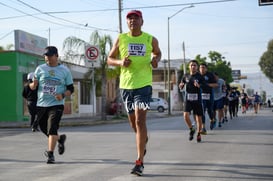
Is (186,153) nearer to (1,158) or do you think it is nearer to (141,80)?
(141,80)

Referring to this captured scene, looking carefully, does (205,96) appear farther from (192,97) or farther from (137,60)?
(137,60)

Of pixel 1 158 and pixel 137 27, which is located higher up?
pixel 137 27

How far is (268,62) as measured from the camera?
268 feet

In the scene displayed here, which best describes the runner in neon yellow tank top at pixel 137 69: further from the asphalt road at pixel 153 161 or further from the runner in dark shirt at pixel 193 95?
the runner in dark shirt at pixel 193 95

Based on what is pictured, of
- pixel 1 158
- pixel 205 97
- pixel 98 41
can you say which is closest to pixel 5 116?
pixel 98 41

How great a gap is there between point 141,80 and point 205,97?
24.0 ft

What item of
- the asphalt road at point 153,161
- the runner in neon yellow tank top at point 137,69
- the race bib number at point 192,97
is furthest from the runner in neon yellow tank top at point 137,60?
the race bib number at point 192,97

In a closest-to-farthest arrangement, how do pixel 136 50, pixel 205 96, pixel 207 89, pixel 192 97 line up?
pixel 136 50 < pixel 192 97 < pixel 207 89 < pixel 205 96

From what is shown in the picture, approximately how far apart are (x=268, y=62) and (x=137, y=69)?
77940mm

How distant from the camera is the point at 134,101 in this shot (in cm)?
683

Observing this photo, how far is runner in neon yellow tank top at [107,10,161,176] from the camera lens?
22.1 ft

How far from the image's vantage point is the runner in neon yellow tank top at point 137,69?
673cm

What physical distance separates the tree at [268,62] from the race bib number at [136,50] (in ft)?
253

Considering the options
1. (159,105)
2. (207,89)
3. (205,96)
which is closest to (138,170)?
(207,89)
